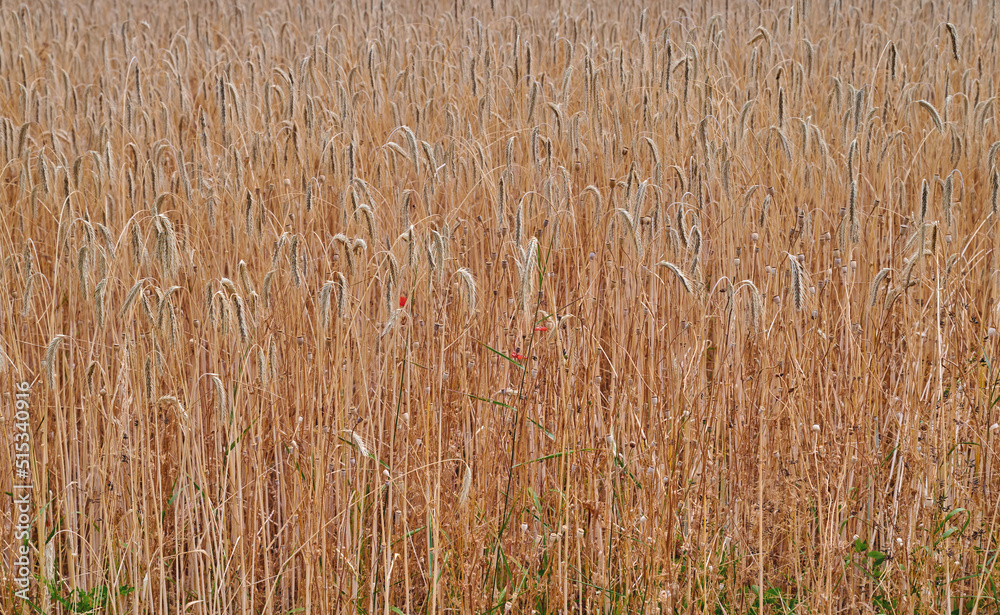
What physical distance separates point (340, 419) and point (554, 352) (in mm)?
512

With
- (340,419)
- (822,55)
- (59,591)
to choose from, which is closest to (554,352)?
(340,419)

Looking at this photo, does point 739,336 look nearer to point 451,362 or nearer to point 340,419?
point 451,362

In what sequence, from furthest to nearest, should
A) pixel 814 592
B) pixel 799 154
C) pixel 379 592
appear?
pixel 799 154 < pixel 379 592 < pixel 814 592

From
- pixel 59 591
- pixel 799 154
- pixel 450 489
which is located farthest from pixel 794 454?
pixel 59 591

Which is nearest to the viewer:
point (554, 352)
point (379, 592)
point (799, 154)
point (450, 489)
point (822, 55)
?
point (379, 592)

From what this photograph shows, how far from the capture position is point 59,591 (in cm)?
166

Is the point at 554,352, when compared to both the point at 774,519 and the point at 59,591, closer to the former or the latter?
the point at 774,519

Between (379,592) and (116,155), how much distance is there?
1984mm

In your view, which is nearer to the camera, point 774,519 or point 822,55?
point 774,519

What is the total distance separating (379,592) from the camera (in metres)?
1.63

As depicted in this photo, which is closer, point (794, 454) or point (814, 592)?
point (814, 592)

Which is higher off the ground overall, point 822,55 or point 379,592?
point 822,55

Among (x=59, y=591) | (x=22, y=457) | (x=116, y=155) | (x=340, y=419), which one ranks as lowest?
(x=59, y=591)

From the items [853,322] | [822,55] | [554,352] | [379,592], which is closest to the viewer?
[379,592]
